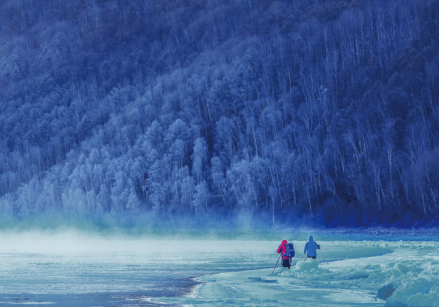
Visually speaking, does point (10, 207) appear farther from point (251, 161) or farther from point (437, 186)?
point (437, 186)

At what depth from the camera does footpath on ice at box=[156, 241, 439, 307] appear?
66.5 ft

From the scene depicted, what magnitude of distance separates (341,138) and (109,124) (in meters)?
82.1

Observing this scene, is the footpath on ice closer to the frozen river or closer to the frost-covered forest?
the frozen river

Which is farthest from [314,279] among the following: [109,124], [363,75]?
[109,124]

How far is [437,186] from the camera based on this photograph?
10481cm

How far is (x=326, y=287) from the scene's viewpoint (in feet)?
81.6

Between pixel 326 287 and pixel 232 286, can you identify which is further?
pixel 232 286

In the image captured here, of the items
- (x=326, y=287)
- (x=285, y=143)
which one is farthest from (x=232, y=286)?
(x=285, y=143)

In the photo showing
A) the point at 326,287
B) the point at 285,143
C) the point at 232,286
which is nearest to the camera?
the point at 326,287

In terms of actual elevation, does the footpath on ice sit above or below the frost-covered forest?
below

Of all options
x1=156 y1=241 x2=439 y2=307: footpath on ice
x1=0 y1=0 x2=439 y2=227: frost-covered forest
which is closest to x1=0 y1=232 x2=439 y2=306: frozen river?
x1=156 y1=241 x2=439 y2=307: footpath on ice

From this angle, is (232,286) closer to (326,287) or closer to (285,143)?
(326,287)

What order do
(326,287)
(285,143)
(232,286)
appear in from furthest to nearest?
(285,143)
(232,286)
(326,287)

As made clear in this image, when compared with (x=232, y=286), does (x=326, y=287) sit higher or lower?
lower
